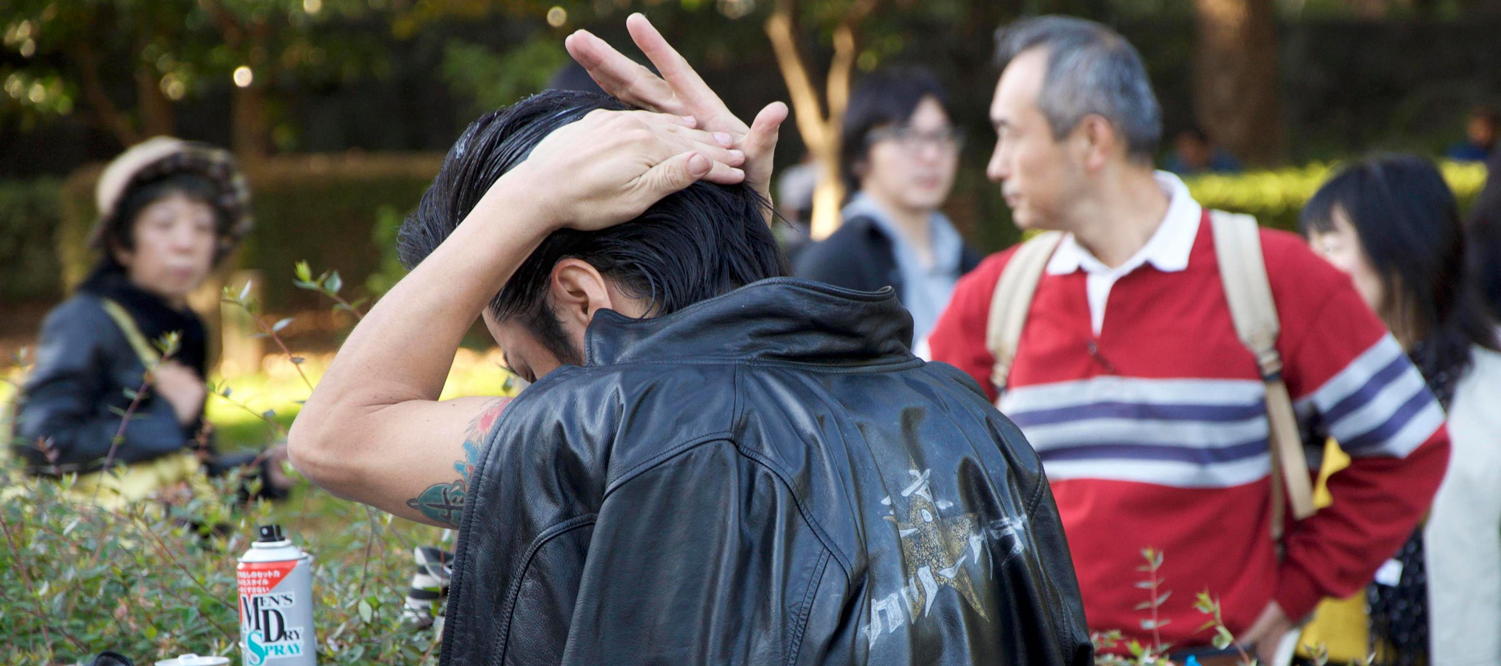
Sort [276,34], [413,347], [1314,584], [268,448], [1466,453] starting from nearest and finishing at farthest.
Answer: [413,347], [268,448], [1314,584], [1466,453], [276,34]

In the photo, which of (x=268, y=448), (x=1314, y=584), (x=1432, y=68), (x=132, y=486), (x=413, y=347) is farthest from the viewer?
(x=1432, y=68)

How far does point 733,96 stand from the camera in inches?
838

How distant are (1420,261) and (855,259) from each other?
1.69 metres

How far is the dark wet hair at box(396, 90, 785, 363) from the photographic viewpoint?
1.74 m

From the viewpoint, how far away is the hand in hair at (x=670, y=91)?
6.41 ft

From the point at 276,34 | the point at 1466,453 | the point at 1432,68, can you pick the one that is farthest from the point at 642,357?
the point at 1432,68

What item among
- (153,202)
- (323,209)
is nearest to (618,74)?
(153,202)

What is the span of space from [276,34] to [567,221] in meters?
13.0

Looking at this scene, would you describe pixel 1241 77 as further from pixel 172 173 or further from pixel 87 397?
pixel 87 397

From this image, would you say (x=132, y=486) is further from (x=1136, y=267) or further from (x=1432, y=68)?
(x=1432, y=68)

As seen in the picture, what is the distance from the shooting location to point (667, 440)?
1.48m

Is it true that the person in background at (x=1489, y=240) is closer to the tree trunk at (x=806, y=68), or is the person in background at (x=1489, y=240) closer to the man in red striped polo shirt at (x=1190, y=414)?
the man in red striped polo shirt at (x=1190, y=414)

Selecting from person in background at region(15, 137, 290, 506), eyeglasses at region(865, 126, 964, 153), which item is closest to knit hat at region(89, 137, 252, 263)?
person in background at region(15, 137, 290, 506)

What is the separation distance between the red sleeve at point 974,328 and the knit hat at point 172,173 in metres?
2.58
